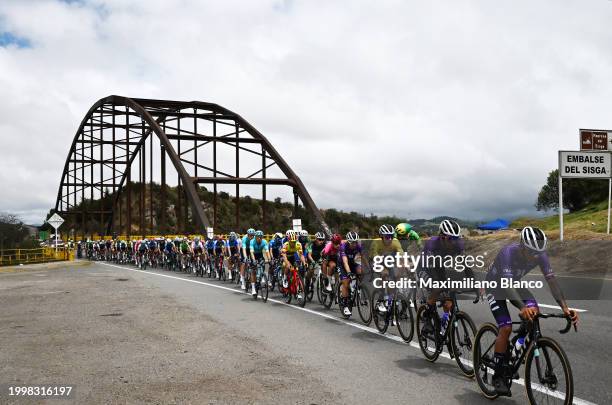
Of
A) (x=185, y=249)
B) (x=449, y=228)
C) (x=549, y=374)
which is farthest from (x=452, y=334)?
(x=185, y=249)

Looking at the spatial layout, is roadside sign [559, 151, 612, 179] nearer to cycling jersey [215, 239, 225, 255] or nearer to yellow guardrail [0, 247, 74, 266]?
cycling jersey [215, 239, 225, 255]

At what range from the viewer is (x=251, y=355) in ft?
24.4

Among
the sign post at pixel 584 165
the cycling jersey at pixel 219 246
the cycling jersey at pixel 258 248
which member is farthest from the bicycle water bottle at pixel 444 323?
the sign post at pixel 584 165

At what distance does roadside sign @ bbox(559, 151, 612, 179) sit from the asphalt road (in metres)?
10.1

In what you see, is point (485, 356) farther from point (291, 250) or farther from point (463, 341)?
point (291, 250)

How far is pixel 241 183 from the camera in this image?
129 feet

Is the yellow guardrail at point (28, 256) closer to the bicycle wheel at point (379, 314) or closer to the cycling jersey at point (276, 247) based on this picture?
the cycling jersey at point (276, 247)

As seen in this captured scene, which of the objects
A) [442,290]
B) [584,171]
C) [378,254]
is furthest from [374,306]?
[584,171]

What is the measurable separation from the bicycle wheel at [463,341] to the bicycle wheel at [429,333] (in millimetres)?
371

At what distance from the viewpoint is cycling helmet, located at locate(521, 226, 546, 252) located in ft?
15.7

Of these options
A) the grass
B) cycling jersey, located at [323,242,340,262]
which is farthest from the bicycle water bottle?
the grass

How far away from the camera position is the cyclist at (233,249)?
18359 millimetres

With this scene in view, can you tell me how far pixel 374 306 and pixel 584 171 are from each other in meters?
15.0

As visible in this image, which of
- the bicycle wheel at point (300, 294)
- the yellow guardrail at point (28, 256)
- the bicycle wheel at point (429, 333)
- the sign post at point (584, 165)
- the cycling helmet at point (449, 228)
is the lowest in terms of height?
the yellow guardrail at point (28, 256)
